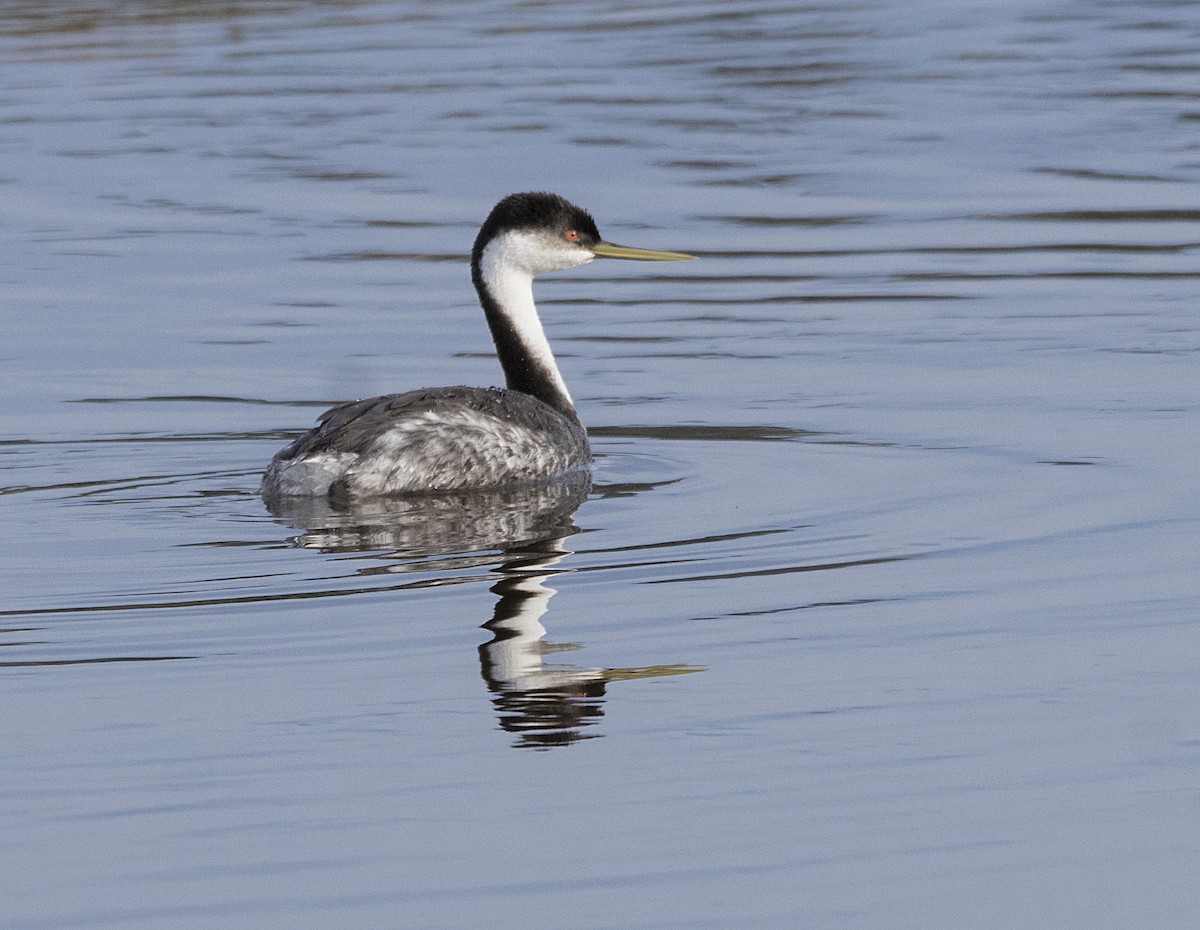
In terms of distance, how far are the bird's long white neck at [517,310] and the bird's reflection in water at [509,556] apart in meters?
1.03

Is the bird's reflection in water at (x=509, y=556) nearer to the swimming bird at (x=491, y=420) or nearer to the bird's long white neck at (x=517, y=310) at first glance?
the swimming bird at (x=491, y=420)

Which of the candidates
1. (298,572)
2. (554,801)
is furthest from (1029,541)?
(554,801)

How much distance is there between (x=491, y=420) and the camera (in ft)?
34.4

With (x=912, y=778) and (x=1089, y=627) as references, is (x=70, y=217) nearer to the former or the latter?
(x=1089, y=627)

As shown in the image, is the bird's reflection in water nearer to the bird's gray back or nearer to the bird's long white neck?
the bird's gray back

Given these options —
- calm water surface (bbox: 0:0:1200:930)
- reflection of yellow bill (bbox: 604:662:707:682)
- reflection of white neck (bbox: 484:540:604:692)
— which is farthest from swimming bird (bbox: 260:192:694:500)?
reflection of yellow bill (bbox: 604:662:707:682)

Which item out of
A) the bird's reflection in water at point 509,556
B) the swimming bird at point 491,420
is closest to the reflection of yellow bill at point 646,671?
the bird's reflection in water at point 509,556

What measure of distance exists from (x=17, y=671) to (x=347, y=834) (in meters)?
1.80

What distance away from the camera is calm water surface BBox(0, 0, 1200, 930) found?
18.9 ft

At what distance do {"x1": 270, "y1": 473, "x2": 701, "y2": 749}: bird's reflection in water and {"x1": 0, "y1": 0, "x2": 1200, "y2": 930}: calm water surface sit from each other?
0.03 metres

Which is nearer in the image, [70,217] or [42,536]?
[42,536]

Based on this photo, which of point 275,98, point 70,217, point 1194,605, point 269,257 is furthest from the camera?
point 275,98

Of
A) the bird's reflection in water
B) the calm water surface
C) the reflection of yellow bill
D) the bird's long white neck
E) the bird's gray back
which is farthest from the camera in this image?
the bird's long white neck

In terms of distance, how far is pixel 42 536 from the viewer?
9234 millimetres
